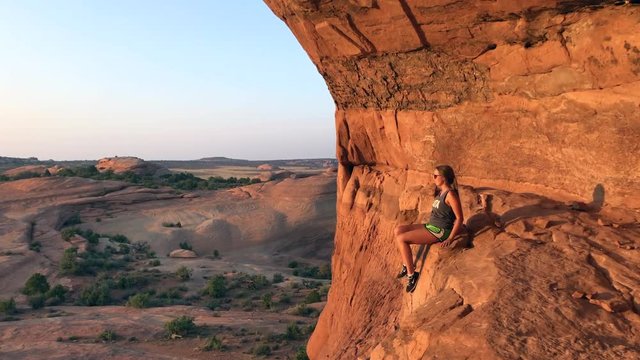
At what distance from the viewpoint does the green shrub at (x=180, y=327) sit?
1291cm

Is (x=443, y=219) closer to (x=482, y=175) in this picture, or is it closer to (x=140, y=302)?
(x=482, y=175)

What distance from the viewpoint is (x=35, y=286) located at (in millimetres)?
18672

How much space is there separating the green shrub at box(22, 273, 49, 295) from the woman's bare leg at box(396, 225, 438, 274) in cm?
1802

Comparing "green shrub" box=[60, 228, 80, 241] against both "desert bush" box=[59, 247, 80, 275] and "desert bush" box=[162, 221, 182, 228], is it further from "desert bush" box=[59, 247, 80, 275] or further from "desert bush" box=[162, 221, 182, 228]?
"desert bush" box=[162, 221, 182, 228]

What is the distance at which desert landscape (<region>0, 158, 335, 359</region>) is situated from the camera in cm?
1241

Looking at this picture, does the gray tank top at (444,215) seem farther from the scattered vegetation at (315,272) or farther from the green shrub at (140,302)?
the scattered vegetation at (315,272)

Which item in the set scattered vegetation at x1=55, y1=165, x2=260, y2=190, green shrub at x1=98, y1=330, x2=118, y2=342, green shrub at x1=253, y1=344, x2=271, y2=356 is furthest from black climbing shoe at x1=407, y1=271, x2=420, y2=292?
scattered vegetation at x1=55, y1=165, x2=260, y2=190

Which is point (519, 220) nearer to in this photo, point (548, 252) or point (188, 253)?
point (548, 252)

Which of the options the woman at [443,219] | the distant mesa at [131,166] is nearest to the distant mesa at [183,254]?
the distant mesa at [131,166]

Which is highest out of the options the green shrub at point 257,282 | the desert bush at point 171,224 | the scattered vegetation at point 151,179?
the scattered vegetation at point 151,179

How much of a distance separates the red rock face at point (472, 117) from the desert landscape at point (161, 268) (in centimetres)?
659

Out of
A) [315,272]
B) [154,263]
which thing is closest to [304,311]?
[315,272]

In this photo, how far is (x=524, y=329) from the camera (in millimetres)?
3045

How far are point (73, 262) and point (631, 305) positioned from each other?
22.9 m
